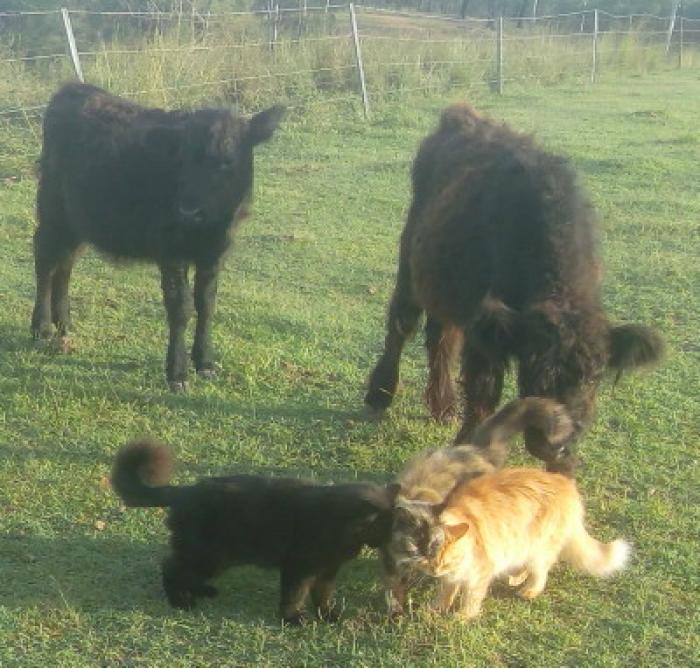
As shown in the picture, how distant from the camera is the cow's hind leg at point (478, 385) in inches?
175

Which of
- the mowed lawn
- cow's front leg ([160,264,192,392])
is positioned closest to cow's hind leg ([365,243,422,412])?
the mowed lawn

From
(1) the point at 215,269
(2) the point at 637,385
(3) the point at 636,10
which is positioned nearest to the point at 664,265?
(2) the point at 637,385

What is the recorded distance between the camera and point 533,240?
15.1 ft

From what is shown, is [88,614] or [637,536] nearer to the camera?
[88,614]

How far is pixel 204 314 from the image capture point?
643cm

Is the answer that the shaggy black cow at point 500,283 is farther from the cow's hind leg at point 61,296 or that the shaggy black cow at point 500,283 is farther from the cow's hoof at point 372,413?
the cow's hind leg at point 61,296

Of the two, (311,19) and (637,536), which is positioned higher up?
(311,19)

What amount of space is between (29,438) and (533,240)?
2788 millimetres

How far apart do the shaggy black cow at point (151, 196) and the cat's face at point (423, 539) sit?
2909mm

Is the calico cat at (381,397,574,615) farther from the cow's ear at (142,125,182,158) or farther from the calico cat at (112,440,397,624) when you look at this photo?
the cow's ear at (142,125,182,158)

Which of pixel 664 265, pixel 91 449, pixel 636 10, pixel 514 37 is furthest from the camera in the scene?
pixel 636 10

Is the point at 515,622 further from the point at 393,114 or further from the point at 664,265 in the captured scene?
the point at 393,114

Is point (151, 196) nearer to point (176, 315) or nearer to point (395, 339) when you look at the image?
point (176, 315)

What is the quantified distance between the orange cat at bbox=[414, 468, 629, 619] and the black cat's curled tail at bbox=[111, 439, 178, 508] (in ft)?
3.62
